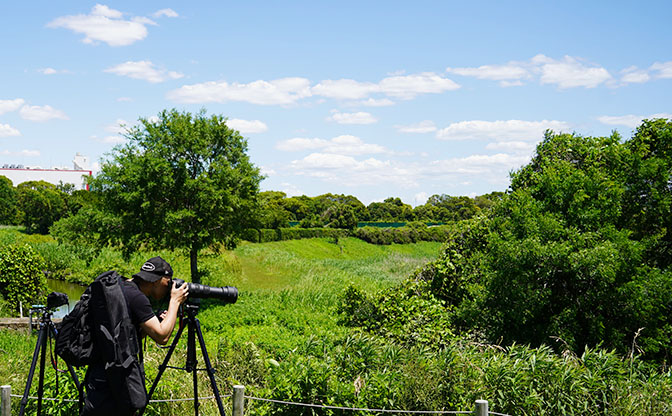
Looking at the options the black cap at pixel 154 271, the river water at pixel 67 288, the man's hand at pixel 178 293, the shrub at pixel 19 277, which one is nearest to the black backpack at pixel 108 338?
the black cap at pixel 154 271

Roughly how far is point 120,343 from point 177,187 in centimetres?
1665

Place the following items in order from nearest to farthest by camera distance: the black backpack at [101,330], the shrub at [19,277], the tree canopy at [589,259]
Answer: the black backpack at [101,330] → the tree canopy at [589,259] → the shrub at [19,277]

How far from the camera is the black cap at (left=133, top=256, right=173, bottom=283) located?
363 cm

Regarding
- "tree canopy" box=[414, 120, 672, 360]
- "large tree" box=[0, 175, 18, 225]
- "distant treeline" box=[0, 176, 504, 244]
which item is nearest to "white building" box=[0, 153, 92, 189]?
"distant treeline" box=[0, 176, 504, 244]

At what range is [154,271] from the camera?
366 centimetres

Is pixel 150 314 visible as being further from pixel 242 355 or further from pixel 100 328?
pixel 242 355

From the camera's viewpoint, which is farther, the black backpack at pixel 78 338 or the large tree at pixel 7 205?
the large tree at pixel 7 205

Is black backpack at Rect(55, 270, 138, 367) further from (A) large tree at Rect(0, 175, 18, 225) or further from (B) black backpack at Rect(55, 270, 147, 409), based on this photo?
(A) large tree at Rect(0, 175, 18, 225)

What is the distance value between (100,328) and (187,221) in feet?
52.4

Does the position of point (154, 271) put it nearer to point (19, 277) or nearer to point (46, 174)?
point (19, 277)

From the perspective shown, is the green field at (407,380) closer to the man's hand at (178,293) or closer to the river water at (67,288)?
the man's hand at (178,293)

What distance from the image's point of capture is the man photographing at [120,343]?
3410 mm

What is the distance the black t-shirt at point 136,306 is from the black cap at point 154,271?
0.12 m

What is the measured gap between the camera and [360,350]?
21.5 ft
